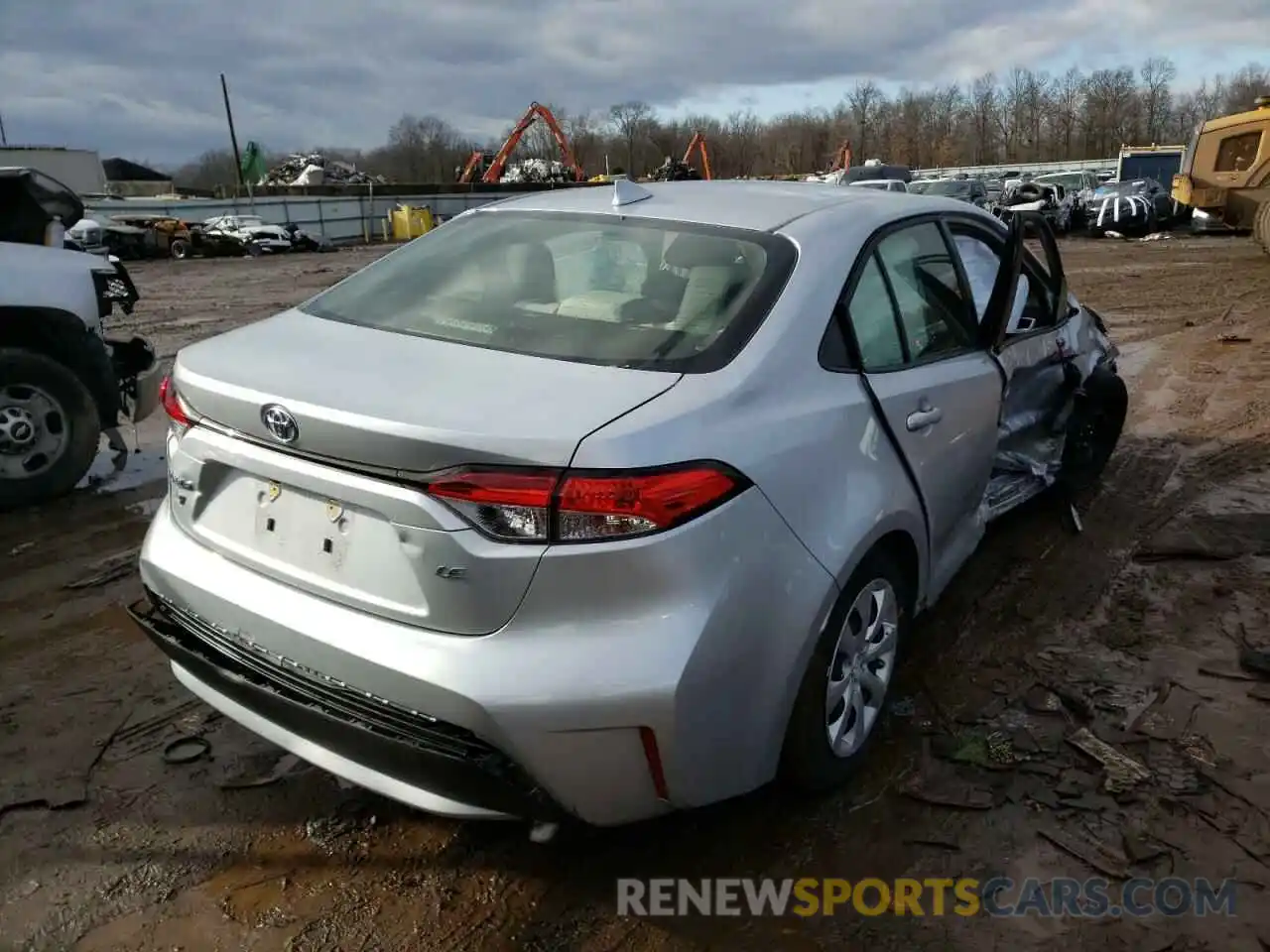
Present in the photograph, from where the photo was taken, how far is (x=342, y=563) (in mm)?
2248

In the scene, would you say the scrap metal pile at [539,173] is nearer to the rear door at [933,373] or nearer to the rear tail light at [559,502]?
the rear door at [933,373]

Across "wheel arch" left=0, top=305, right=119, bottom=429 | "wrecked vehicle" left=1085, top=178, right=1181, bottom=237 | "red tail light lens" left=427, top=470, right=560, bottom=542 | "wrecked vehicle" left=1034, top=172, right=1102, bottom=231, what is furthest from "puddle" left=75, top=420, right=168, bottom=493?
"wrecked vehicle" left=1034, top=172, right=1102, bottom=231

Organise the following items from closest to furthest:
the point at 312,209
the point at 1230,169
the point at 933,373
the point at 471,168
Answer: the point at 933,373, the point at 1230,169, the point at 312,209, the point at 471,168

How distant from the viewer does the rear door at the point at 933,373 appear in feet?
9.62

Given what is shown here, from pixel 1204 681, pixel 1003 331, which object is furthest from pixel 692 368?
pixel 1204 681

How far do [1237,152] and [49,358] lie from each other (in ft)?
70.0

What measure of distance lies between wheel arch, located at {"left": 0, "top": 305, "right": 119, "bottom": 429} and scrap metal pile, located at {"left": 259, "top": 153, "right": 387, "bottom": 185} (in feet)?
147

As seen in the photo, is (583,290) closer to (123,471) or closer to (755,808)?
(755,808)

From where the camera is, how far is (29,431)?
5344 millimetres

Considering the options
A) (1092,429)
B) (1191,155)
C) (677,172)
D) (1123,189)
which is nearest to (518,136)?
(677,172)

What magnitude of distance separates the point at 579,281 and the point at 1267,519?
4.04 metres

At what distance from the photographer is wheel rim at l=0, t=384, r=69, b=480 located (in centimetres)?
527

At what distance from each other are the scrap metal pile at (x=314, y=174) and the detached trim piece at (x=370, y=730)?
4847cm

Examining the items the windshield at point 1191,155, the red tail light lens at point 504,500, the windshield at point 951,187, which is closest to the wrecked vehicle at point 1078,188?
the windshield at point 951,187
